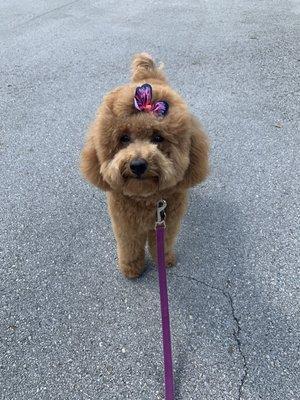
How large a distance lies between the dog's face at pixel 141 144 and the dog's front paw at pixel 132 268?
2.51ft

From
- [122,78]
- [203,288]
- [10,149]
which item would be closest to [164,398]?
[203,288]

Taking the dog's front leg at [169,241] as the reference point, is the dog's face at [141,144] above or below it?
above

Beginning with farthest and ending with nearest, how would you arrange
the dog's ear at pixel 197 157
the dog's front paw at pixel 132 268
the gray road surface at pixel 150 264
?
1. the dog's front paw at pixel 132 268
2. the gray road surface at pixel 150 264
3. the dog's ear at pixel 197 157

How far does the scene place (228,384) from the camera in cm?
223

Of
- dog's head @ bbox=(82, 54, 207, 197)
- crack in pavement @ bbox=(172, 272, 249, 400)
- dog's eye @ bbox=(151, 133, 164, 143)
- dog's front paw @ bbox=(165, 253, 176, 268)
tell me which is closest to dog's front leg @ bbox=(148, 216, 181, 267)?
dog's front paw @ bbox=(165, 253, 176, 268)

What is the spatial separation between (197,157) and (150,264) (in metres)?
1.00

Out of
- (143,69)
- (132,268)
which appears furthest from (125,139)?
(132,268)

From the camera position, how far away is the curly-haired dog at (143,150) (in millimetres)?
1965

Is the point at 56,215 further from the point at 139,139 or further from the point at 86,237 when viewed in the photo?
the point at 139,139

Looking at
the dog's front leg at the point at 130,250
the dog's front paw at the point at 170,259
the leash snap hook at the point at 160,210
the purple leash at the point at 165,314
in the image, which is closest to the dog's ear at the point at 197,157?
the leash snap hook at the point at 160,210

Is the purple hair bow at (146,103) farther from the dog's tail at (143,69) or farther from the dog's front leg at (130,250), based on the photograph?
the dog's front leg at (130,250)

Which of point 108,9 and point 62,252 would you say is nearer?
point 62,252

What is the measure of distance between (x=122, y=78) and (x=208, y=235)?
2.74m

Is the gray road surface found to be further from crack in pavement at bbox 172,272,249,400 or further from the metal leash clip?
the metal leash clip
